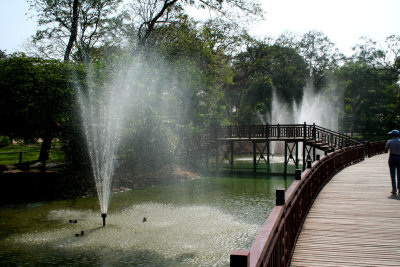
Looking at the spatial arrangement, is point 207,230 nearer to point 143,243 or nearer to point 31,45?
point 143,243

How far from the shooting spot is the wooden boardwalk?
5.86m

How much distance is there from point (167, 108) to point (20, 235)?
18779 millimetres

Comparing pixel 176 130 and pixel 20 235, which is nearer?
pixel 20 235

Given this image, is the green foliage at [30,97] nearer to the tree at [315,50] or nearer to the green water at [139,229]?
the green water at [139,229]

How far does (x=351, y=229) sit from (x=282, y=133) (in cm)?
2239

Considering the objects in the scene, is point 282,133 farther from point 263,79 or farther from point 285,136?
point 263,79

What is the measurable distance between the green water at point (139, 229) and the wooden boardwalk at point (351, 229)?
3.61 metres

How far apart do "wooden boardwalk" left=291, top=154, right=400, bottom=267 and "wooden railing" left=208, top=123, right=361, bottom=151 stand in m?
15.3

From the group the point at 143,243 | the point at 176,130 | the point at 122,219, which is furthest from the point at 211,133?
the point at 143,243

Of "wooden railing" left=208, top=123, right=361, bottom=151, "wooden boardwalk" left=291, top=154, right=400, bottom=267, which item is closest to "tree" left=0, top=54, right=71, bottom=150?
"wooden railing" left=208, top=123, right=361, bottom=151

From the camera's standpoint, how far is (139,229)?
1427 cm

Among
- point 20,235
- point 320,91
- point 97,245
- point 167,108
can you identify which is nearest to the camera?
point 97,245

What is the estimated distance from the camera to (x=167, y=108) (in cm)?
3100

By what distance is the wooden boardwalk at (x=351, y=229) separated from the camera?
5855 mm
